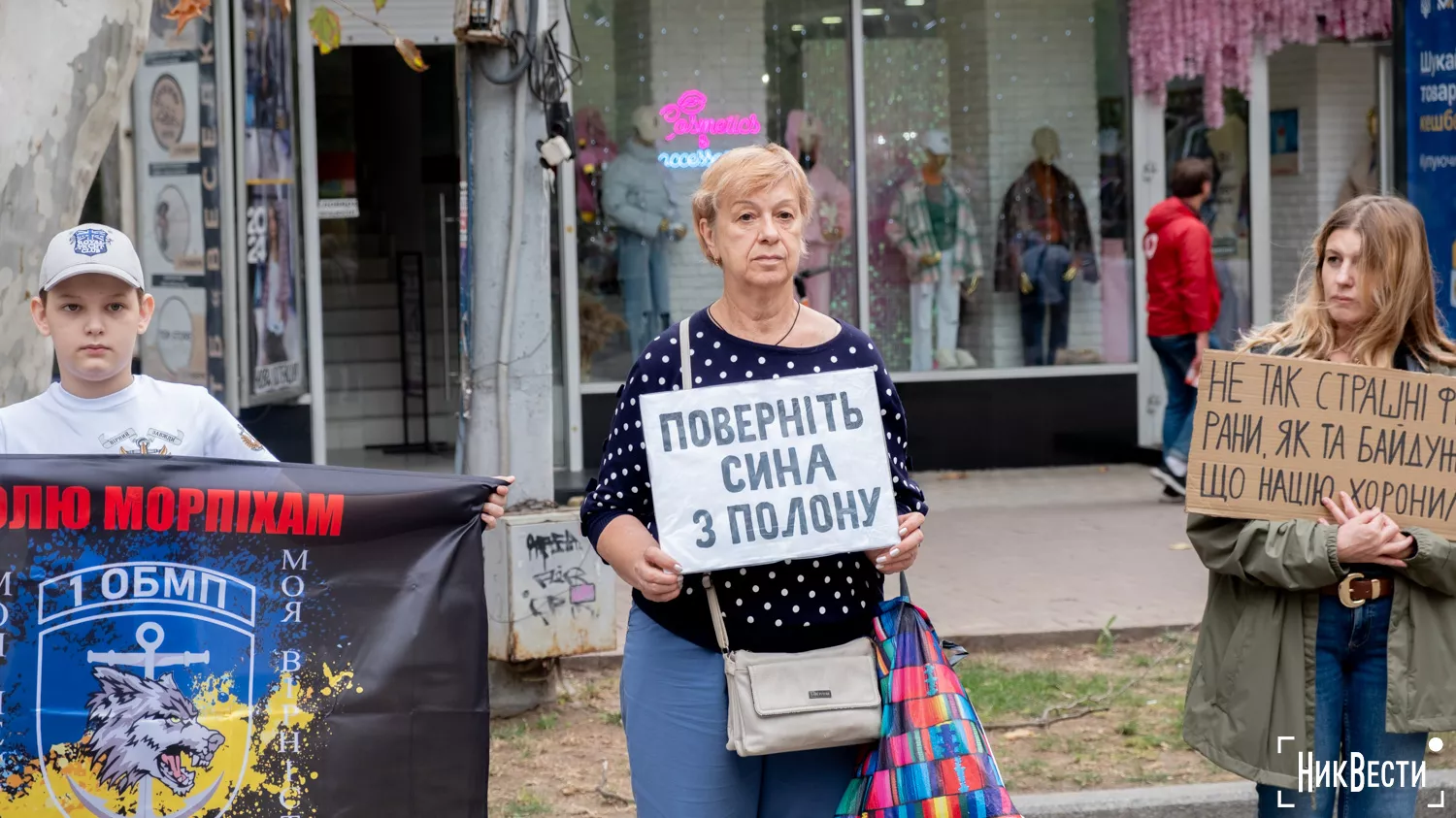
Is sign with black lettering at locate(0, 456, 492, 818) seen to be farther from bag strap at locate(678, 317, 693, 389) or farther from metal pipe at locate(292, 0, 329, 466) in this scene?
metal pipe at locate(292, 0, 329, 466)

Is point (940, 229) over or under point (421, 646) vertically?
over

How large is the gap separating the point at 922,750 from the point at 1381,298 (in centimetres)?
155

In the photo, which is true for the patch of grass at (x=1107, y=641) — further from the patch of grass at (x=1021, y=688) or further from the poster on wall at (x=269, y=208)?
the poster on wall at (x=269, y=208)

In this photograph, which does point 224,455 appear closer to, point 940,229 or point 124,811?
point 124,811

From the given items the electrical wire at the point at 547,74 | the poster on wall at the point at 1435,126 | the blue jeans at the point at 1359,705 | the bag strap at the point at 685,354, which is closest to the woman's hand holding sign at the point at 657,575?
the bag strap at the point at 685,354

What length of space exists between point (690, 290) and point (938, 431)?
2.10m

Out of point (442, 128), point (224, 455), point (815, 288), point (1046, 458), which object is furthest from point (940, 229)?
point (224, 455)

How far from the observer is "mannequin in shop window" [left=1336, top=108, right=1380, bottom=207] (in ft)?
46.3

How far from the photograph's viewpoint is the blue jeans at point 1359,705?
3.78 metres

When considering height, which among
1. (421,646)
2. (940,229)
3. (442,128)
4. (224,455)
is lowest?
(421,646)

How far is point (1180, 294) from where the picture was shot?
35.1 ft

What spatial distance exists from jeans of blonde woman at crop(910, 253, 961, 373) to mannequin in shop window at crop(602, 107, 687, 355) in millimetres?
1906

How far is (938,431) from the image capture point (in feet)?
41.0

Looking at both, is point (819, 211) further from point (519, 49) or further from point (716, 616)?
point (716, 616)
